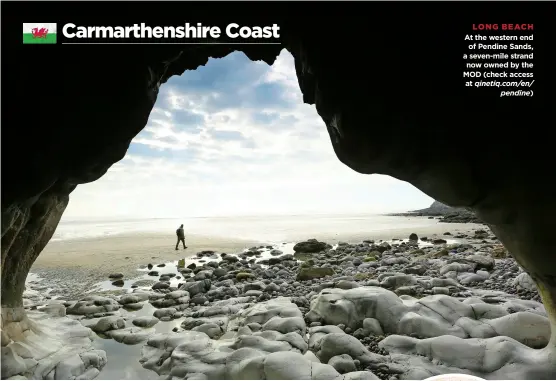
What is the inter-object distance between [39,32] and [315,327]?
567 cm

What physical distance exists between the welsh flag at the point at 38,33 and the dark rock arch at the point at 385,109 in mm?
84

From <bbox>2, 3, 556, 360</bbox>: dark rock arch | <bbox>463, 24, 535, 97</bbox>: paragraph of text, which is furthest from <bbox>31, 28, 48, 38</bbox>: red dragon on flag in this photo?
<bbox>463, 24, 535, 97</bbox>: paragraph of text

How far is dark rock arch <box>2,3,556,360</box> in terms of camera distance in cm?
368

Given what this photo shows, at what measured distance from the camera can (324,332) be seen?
5.23 meters

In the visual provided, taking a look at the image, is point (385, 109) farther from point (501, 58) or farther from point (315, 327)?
point (315, 327)

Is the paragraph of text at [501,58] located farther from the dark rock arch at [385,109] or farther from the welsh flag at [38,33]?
the welsh flag at [38,33]

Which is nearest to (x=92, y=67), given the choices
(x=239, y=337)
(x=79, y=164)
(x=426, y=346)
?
(x=79, y=164)

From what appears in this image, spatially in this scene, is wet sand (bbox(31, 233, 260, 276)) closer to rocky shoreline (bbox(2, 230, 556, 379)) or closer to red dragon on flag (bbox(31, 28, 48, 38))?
rocky shoreline (bbox(2, 230, 556, 379))

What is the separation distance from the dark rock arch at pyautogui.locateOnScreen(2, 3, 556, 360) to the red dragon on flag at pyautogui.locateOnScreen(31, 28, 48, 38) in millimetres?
143

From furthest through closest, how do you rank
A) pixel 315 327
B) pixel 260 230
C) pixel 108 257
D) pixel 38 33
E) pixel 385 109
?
1. pixel 260 230
2. pixel 108 257
3. pixel 315 327
4. pixel 385 109
5. pixel 38 33

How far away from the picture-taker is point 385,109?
393 centimetres

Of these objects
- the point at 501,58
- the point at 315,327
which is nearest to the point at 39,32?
the point at 501,58

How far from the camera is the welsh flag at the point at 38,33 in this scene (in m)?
3.70

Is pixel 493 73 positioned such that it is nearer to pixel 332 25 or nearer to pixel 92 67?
pixel 332 25
